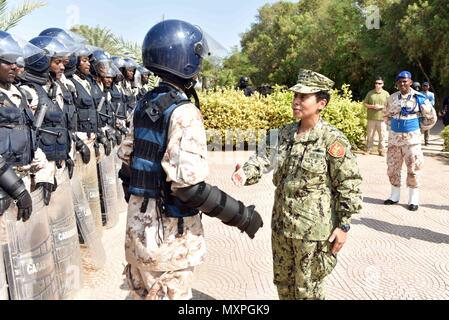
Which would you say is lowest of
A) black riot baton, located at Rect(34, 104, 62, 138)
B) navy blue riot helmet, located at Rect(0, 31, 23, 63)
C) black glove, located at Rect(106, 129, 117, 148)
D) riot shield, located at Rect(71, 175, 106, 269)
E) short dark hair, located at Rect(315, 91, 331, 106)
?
riot shield, located at Rect(71, 175, 106, 269)

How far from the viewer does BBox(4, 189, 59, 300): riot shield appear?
2.90 meters

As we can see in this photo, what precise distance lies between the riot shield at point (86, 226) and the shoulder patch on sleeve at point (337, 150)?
237 cm

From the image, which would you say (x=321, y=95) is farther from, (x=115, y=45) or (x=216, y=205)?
(x=115, y=45)

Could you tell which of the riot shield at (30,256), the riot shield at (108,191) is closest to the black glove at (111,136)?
the riot shield at (108,191)

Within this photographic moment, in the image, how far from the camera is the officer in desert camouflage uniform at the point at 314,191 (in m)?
2.69

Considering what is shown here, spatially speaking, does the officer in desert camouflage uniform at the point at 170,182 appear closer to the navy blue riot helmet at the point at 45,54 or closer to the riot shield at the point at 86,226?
the riot shield at the point at 86,226

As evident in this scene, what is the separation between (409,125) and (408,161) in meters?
0.47

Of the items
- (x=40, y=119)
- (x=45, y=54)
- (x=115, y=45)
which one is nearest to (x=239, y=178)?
(x=40, y=119)

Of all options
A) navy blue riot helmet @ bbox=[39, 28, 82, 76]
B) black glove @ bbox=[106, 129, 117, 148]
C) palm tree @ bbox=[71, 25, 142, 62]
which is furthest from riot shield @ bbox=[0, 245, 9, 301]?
palm tree @ bbox=[71, 25, 142, 62]

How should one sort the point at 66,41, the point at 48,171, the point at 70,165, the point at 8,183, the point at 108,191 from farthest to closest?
the point at 108,191
the point at 66,41
the point at 70,165
the point at 48,171
the point at 8,183

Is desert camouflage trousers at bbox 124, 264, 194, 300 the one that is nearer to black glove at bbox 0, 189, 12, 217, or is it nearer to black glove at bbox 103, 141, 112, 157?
black glove at bbox 0, 189, 12, 217

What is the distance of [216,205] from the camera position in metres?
2.18

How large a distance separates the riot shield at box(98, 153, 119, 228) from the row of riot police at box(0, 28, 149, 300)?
0.04 ft

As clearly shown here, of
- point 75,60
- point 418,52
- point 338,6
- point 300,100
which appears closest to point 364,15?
point 338,6
